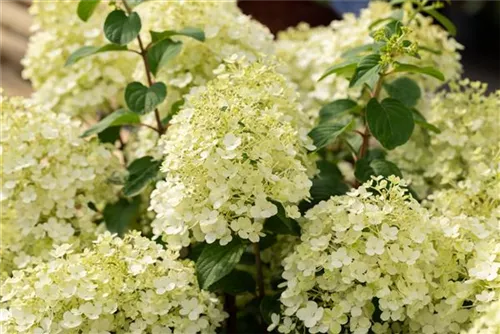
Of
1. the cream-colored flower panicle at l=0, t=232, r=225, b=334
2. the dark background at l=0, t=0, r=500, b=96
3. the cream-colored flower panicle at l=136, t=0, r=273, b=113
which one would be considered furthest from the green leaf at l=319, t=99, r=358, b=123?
the dark background at l=0, t=0, r=500, b=96

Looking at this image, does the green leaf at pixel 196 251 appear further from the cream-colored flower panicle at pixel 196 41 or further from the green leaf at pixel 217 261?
the cream-colored flower panicle at pixel 196 41

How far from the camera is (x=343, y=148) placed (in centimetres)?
171

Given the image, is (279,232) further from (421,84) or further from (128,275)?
(421,84)

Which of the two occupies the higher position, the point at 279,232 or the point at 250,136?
the point at 250,136

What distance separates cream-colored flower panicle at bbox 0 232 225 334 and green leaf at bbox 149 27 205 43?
343 millimetres

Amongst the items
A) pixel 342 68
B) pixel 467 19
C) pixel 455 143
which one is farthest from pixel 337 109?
pixel 467 19

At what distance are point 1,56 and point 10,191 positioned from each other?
1.11 metres

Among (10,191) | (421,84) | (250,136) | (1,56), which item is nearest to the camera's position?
(250,136)

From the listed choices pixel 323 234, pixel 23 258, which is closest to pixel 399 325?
pixel 323 234

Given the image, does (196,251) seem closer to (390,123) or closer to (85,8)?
(390,123)

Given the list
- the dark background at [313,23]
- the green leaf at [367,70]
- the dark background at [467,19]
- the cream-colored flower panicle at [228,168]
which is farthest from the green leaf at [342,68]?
→ the dark background at [467,19]

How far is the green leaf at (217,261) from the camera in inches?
38.2

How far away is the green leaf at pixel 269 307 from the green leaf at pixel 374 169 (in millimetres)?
214

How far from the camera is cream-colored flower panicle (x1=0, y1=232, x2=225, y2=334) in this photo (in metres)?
0.94
